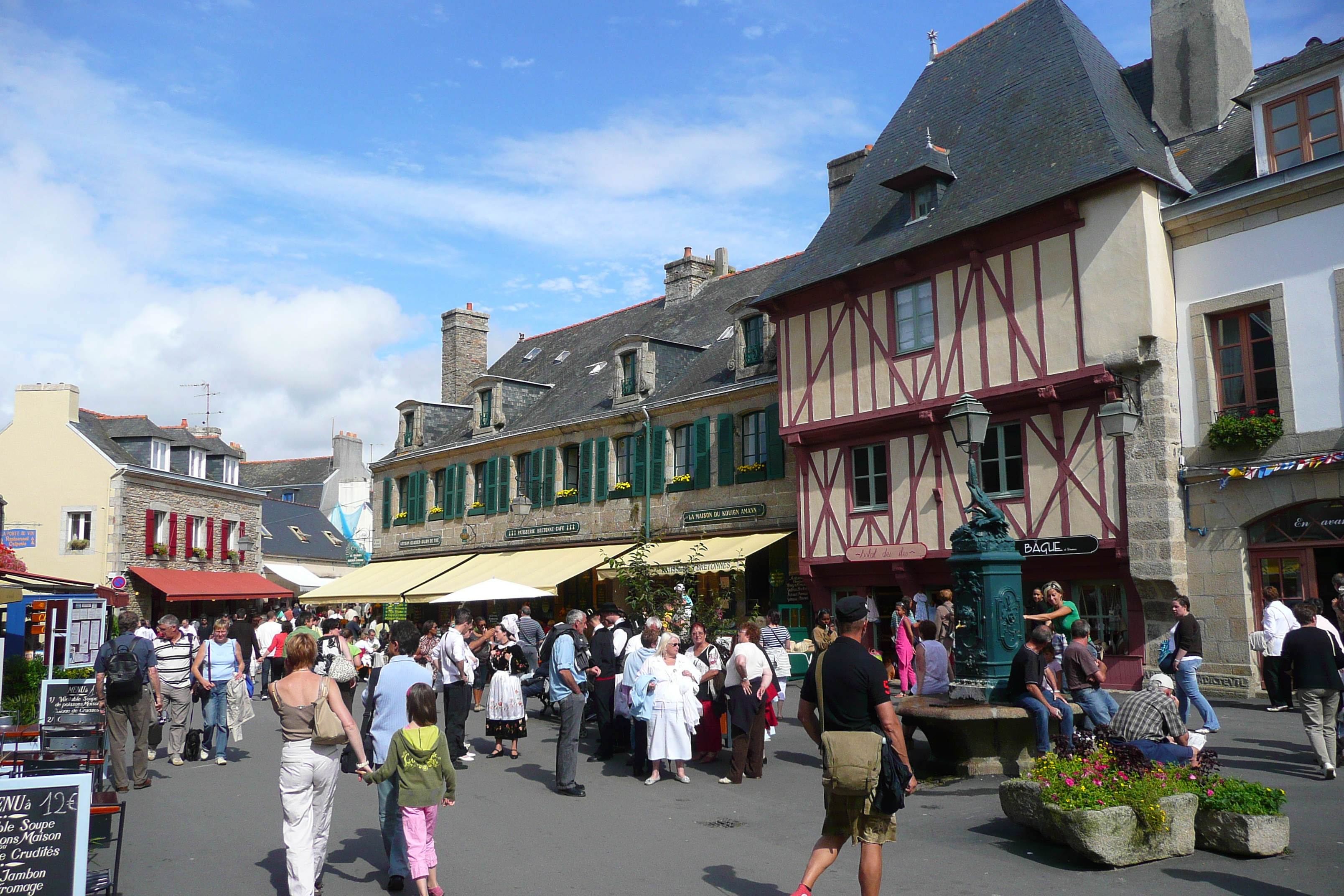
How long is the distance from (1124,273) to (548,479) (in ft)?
48.8

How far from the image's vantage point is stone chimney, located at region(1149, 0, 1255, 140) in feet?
51.5

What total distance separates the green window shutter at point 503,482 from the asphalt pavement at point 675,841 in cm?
1630

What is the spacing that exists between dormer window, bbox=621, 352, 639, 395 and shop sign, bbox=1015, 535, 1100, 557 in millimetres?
10815

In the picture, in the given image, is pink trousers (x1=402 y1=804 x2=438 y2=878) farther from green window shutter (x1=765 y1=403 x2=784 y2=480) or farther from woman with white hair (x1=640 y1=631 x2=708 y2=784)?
green window shutter (x1=765 y1=403 x2=784 y2=480)

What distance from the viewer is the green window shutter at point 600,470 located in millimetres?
24031

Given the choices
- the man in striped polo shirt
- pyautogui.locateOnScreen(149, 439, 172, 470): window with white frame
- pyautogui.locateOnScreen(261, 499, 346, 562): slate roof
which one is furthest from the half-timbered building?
pyautogui.locateOnScreen(261, 499, 346, 562): slate roof

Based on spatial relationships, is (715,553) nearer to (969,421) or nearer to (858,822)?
(969,421)

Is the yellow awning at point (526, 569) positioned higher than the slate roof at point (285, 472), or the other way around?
the slate roof at point (285, 472)

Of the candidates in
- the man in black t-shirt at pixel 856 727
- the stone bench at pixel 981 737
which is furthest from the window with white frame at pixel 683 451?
the man in black t-shirt at pixel 856 727

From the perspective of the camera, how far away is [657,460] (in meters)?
22.7

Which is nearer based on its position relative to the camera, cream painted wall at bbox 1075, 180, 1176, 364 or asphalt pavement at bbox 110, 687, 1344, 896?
asphalt pavement at bbox 110, 687, 1344, 896

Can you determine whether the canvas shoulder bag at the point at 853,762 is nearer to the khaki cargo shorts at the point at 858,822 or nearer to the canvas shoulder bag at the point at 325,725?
the khaki cargo shorts at the point at 858,822

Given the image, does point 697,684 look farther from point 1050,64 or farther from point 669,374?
point 669,374

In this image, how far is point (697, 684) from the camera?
1016 cm
